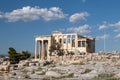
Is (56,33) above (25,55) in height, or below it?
above

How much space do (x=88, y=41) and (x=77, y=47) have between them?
765 centimetres

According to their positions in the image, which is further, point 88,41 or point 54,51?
point 88,41

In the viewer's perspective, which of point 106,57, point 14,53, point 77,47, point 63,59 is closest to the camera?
point 106,57

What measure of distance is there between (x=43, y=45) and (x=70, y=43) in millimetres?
10083

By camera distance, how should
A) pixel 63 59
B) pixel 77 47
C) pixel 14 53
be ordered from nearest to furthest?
1. pixel 63 59
2. pixel 14 53
3. pixel 77 47

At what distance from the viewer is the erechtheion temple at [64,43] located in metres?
116

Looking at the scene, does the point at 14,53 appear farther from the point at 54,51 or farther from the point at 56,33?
the point at 56,33

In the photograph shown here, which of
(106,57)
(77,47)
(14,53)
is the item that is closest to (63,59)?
(106,57)

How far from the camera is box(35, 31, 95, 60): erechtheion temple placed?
116m

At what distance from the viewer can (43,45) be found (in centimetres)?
11844

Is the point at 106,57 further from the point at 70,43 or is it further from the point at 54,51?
the point at 70,43

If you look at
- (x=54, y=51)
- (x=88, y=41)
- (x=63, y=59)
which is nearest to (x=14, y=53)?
(x=54, y=51)

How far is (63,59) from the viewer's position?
87375 mm

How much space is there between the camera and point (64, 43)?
119m
